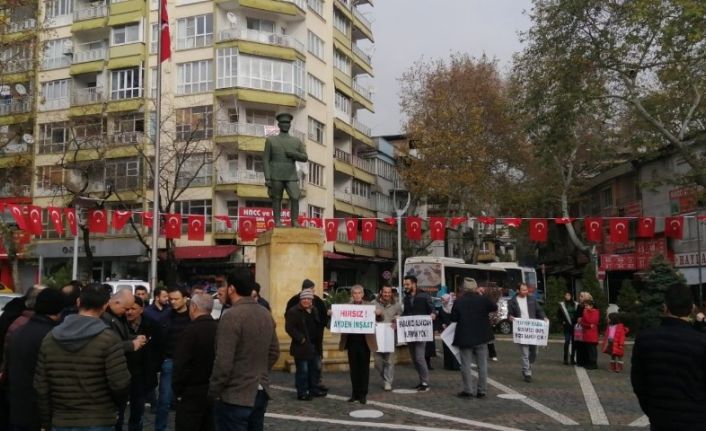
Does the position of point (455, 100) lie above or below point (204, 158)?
above

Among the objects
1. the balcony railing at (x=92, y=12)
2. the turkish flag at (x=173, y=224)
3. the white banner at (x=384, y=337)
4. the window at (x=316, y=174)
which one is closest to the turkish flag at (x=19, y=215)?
the turkish flag at (x=173, y=224)

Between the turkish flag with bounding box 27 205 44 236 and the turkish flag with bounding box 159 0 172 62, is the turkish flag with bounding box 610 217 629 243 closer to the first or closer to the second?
the turkish flag with bounding box 159 0 172 62

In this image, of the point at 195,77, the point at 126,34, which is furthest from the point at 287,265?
the point at 126,34

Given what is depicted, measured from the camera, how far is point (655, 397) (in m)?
5.09

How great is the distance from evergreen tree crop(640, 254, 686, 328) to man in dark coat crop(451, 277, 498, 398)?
16.7 metres

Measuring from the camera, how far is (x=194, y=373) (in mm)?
6016

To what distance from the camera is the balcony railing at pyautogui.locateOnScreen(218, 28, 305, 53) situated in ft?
142

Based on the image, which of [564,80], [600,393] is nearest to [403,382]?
[600,393]

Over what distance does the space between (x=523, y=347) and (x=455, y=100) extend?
33026 millimetres

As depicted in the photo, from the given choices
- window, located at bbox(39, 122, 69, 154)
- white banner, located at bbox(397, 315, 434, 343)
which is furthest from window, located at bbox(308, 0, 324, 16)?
white banner, located at bbox(397, 315, 434, 343)

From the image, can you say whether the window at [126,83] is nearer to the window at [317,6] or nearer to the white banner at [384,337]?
the window at [317,6]

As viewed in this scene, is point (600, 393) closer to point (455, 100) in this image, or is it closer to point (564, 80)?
point (564, 80)

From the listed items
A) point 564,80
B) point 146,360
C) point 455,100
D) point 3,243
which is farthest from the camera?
point 455,100

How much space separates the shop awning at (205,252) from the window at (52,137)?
10.8 m
